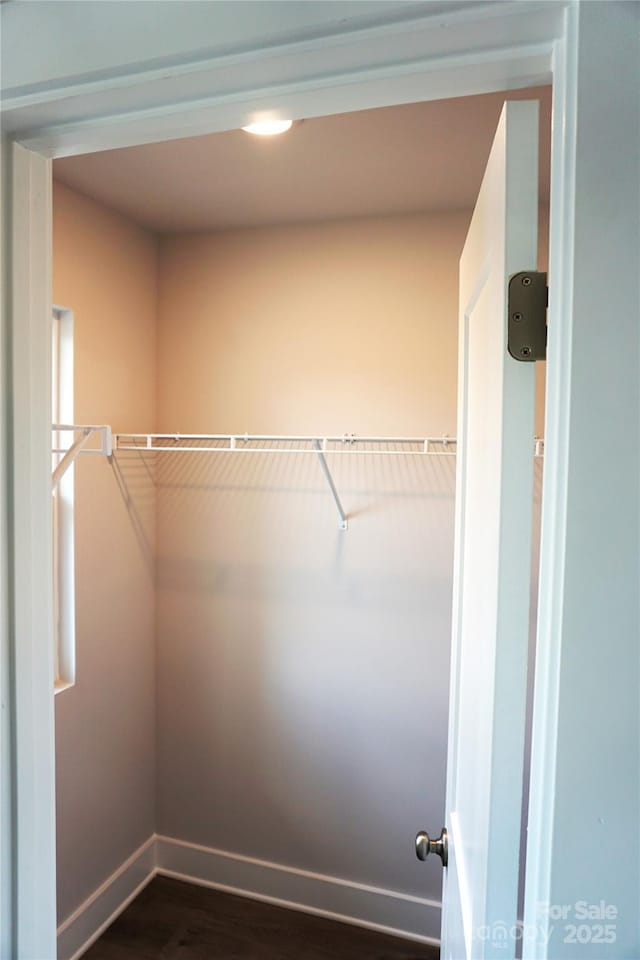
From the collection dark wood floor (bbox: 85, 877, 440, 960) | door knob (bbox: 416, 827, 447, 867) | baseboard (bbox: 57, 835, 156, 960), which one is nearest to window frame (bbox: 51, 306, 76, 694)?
baseboard (bbox: 57, 835, 156, 960)

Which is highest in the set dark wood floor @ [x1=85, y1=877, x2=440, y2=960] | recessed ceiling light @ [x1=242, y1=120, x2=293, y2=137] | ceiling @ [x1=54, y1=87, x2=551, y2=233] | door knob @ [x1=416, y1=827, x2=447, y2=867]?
ceiling @ [x1=54, y1=87, x2=551, y2=233]

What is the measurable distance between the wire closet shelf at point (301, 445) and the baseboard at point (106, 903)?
165cm

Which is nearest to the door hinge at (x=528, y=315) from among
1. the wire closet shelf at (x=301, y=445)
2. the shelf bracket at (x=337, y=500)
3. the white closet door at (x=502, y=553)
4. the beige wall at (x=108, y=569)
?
the white closet door at (x=502, y=553)

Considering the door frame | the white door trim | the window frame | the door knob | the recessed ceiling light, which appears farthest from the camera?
the window frame

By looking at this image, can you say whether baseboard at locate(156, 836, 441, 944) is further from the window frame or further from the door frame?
the door frame

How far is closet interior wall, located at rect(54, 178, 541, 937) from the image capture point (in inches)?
82.5

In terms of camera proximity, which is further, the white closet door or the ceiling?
the ceiling

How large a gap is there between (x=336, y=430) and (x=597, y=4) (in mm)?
1705

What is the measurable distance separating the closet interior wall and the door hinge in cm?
148

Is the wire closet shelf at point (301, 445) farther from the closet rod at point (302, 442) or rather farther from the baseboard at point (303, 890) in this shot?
the baseboard at point (303, 890)

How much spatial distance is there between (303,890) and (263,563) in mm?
1340

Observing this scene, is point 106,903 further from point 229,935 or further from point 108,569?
point 108,569

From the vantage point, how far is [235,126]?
761 millimetres

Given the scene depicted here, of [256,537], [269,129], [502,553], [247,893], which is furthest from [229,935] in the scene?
[269,129]
